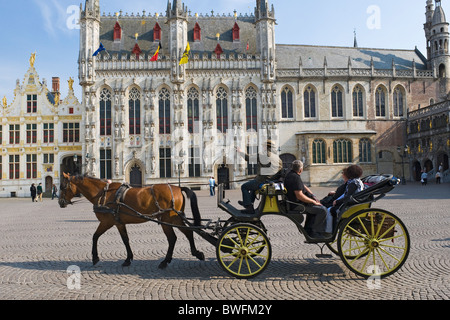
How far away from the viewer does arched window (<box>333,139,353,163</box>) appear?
119ft

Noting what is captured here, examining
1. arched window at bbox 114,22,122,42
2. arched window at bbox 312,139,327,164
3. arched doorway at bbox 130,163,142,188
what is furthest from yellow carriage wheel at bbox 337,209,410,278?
arched window at bbox 114,22,122,42

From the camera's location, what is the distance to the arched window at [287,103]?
37.2 m

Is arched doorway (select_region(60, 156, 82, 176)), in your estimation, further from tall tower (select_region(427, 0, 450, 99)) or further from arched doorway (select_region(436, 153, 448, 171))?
tall tower (select_region(427, 0, 450, 99))

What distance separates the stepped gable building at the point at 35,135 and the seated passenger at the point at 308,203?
34.1 m

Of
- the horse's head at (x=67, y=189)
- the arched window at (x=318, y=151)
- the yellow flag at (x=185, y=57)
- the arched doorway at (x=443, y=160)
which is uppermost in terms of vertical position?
the yellow flag at (x=185, y=57)

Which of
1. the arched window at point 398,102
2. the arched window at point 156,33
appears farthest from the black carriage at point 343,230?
the arched window at point 398,102

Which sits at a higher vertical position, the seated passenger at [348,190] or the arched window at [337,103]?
the arched window at [337,103]

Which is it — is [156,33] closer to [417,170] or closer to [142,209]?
[417,170]

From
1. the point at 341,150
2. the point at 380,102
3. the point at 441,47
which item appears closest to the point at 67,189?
the point at 341,150

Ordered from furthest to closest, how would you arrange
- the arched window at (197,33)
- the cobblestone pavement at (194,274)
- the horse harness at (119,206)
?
1. the arched window at (197,33)
2. the horse harness at (119,206)
3. the cobblestone pavement at (194,274)

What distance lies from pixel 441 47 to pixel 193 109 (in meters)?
29.8

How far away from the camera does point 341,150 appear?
36.4 metres

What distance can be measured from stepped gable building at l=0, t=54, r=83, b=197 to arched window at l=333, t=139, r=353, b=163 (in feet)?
85.9

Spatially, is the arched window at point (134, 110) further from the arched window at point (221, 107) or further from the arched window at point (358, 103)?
the arched window at point (358, 103)
